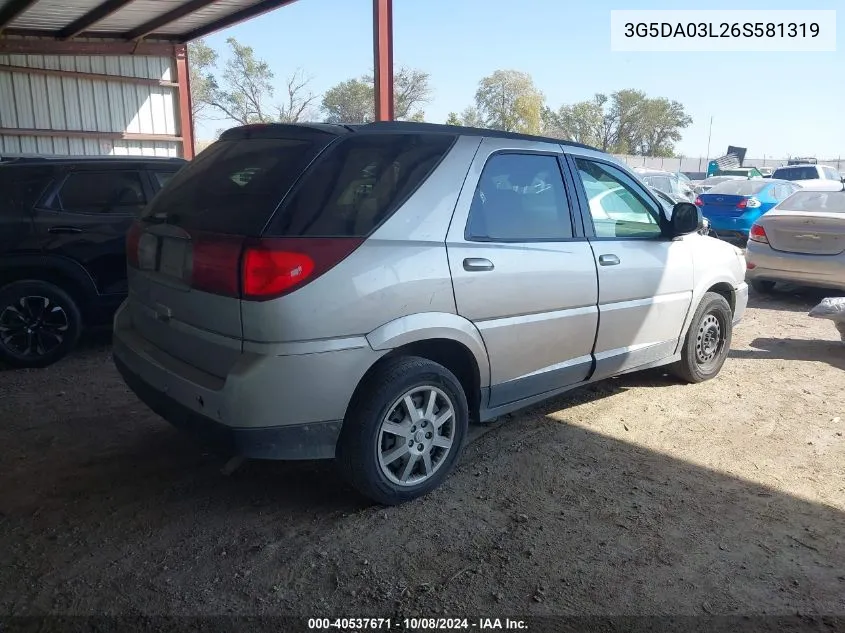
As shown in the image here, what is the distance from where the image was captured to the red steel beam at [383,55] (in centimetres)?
939

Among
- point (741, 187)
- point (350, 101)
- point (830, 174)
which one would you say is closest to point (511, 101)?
point (350, 101)

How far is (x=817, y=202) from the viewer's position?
863cm

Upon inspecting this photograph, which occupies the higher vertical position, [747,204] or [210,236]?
[210,236]

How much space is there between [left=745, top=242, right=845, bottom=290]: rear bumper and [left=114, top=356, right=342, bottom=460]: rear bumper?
6.91 meters

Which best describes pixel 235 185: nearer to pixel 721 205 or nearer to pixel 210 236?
pixel 210 236

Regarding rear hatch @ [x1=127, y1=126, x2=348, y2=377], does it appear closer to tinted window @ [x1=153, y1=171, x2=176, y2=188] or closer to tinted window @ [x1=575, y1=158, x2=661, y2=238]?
tinted window @ [x1=575, y1=158, x2=661, y2=238]

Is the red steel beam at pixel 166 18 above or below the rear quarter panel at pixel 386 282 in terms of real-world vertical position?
above

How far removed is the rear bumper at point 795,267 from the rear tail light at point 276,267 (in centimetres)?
702

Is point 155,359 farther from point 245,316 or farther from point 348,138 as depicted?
point 348,138

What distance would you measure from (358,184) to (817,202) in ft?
25.0

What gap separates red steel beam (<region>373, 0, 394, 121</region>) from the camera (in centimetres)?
939

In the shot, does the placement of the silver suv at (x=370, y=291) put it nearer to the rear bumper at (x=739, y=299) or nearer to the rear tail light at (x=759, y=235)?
the rear bumper at (x=739, y=299)

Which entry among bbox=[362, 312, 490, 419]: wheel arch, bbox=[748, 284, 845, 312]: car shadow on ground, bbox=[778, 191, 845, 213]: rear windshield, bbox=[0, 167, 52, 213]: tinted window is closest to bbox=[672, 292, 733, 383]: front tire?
bbox=[362, 312, 490, 419]: wheel arch

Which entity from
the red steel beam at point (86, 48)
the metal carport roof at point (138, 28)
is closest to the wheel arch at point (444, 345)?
the metal carport roof at point (138, 28)
